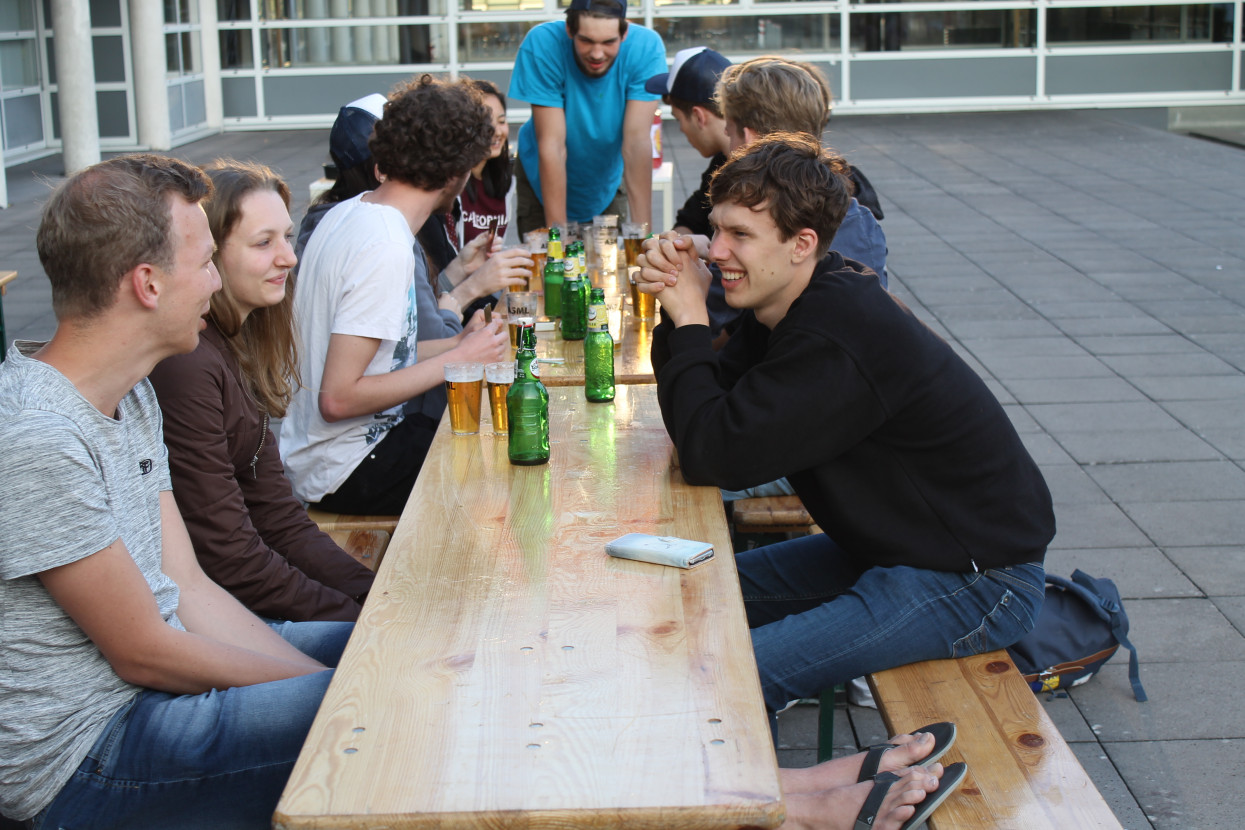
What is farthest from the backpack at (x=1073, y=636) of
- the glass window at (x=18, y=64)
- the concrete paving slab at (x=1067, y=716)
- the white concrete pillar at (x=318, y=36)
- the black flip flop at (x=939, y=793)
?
the white concrete pillar at (x=318, y=36)

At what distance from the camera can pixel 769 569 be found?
266 centimetres

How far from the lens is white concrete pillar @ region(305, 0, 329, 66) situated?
15.8m

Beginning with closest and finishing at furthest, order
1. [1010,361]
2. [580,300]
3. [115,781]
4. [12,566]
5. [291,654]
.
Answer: [12,566], [115,781], [291,654], [580,300], [1010,361]

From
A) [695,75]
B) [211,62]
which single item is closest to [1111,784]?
[695,75]

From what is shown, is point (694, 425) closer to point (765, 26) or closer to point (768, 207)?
point (768, 207)

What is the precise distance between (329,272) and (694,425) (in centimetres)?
123

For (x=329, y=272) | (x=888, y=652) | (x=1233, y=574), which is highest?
(x=329, y=272)

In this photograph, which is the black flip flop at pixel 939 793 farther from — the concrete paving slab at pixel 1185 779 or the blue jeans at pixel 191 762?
the blue jeans at pixel 191 762

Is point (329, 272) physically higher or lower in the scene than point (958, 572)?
higher

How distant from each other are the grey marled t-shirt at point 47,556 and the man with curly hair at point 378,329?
1.16 meters

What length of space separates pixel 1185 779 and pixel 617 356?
1741mm

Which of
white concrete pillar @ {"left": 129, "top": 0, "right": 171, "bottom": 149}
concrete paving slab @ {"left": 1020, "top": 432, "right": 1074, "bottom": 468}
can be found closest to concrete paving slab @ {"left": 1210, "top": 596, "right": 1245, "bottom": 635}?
concrete paving slab @ {"left": 1020, "top": 432, "right": 1074, "bottom": 468}

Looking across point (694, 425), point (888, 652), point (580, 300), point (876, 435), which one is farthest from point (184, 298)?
point (580, 300)

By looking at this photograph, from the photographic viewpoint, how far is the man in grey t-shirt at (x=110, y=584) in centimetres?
173
